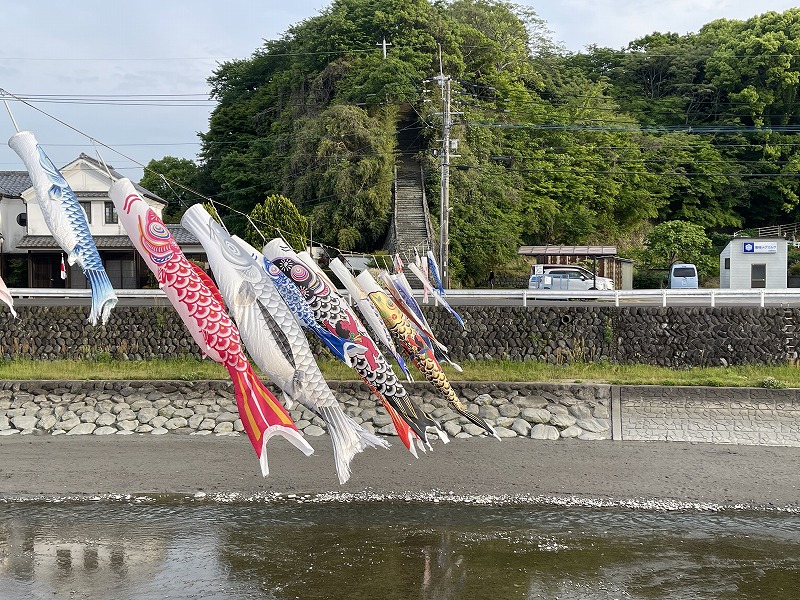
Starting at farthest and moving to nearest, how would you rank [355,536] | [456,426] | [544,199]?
[544,199], [456,426], [355,536]

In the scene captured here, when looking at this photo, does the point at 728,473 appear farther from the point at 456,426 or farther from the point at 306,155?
the point at 306,155

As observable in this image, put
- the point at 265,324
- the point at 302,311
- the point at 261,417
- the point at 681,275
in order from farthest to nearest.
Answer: the point at 681,275 < the point at 302,311 < the point at 265,324 < the point at 261,417

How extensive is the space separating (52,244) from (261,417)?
29.6 meters

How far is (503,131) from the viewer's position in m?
42.4

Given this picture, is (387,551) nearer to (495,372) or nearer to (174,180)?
(495,372)

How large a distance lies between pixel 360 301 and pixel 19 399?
35.2ft

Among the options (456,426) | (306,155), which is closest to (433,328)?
(456,426)

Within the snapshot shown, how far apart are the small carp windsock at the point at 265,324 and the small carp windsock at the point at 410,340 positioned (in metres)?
2.89

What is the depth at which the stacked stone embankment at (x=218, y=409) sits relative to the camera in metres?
16.6

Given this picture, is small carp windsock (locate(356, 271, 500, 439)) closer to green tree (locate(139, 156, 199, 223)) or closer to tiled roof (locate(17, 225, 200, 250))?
tiled roof (locate(17, 225, 200, 250))

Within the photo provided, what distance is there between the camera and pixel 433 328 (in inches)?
817

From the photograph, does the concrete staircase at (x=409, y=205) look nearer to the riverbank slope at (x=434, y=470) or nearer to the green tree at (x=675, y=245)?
the green tree at (x=675, y=245)

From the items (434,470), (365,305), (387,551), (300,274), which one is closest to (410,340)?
(365,305)

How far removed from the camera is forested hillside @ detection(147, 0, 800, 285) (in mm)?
35781
